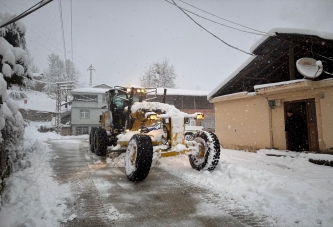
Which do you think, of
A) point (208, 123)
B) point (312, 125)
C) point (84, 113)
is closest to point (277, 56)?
point (312, 125)

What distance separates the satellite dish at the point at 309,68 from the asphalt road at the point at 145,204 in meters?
6.29

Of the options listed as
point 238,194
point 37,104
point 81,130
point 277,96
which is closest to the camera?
point 238,194

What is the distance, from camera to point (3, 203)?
3480mm

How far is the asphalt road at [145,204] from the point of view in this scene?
121 inches

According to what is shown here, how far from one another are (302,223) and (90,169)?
18.5ft

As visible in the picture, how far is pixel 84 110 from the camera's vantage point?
36.7 m

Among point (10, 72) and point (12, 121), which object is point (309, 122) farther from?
point (12, 121)

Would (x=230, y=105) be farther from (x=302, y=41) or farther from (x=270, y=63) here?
(x=302, y=41)

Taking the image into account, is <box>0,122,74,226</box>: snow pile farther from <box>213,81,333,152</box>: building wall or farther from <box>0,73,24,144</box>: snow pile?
<box>213,81,333,152</box>: building wall

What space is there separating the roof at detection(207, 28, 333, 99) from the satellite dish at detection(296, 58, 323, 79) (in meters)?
0.60

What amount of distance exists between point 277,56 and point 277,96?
6.70 feet

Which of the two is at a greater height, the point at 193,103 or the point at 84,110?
the point at 193,103

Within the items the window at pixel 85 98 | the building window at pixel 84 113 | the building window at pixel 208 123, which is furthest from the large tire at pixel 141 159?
the window at pixel 85 98

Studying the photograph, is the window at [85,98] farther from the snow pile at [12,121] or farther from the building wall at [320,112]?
the building wall at [320,112]
